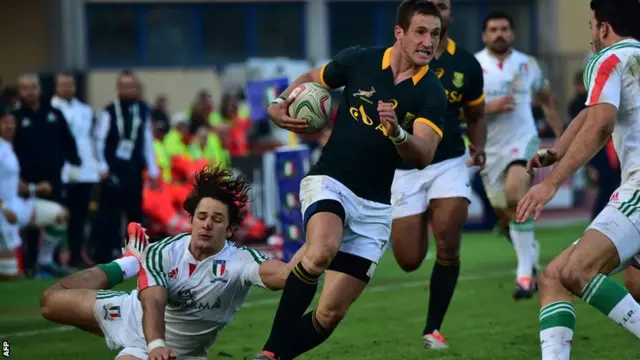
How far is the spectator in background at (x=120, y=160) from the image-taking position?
16.8m

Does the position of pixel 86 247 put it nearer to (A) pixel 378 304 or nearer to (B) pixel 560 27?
(A) pixel 378 304

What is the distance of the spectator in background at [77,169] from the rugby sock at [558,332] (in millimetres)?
10951

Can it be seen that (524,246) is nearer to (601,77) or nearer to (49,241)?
(601,77)

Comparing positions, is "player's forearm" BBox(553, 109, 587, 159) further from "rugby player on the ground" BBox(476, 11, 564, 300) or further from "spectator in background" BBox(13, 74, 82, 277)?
"spectator in background" BBox(13, 74, 82, 277)

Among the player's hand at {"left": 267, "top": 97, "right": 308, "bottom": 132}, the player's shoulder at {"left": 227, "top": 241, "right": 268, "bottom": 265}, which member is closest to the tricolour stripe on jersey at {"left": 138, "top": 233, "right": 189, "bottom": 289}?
the player's shoulder at {"left": 227, "top": 241, "right": 268, "bottom": 265}

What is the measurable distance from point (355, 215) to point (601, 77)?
1.72 m

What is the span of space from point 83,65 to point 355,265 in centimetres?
2367

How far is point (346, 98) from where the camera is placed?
8133mm

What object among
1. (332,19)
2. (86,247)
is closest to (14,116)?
(86,247)

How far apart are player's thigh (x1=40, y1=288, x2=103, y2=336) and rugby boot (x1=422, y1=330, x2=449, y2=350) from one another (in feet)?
8.42

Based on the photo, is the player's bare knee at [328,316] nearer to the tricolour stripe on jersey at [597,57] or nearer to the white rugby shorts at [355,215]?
the white rugby shorts at [355,215]

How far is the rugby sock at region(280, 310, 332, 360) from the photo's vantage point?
309 inches

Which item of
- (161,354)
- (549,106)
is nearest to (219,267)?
(161,354)

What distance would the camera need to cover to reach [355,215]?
7.91 meters
